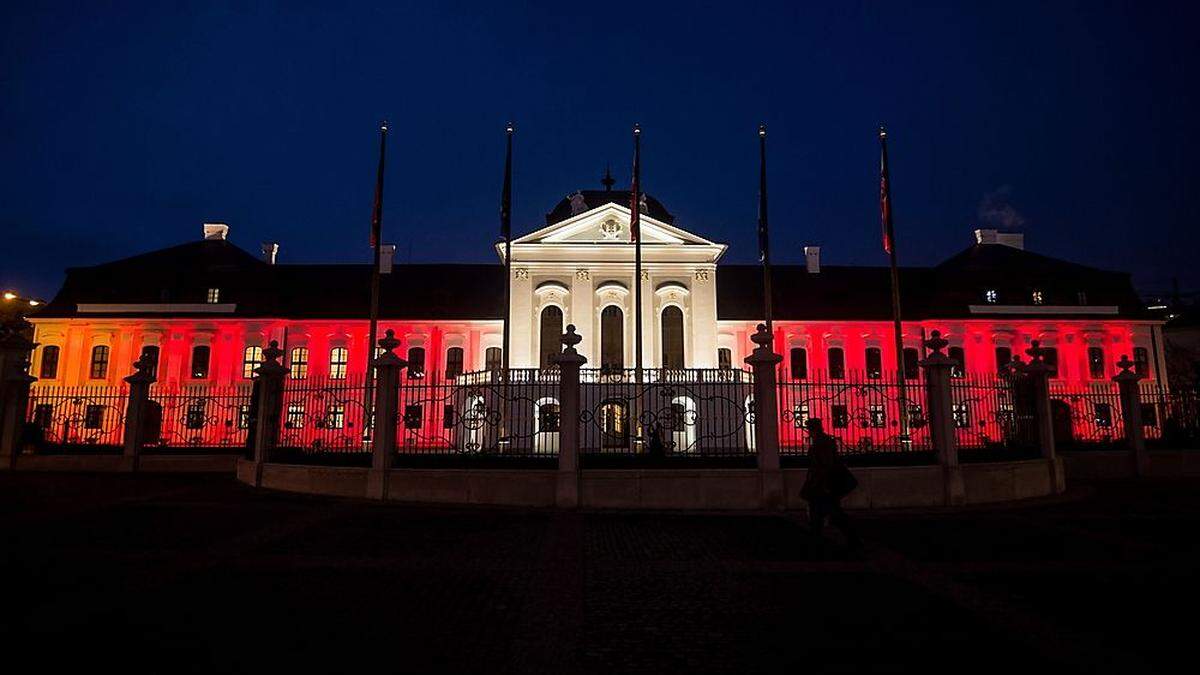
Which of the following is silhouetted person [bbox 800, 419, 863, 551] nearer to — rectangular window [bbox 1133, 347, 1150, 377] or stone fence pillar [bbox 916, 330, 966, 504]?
stone fence pillar [bbox 916, 330, 966, 504]

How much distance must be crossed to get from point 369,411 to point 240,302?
2280cm

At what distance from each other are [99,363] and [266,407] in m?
27.0

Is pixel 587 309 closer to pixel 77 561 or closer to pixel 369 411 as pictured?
pixel 369 411

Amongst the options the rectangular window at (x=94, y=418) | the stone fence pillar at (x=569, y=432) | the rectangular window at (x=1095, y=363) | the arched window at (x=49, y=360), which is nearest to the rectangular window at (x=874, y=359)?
the rectangular window at (x=1095, y=363)

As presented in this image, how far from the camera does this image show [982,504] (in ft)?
41.7

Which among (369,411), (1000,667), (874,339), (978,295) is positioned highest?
(978,295)

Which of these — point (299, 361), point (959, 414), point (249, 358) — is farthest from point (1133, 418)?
point (249, 358)

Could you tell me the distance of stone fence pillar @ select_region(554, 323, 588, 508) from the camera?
11.9m

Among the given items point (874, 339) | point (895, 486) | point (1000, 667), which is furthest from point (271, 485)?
point (874, 339)

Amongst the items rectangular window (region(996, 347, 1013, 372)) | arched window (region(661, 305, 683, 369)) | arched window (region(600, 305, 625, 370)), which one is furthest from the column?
rectangular window (region(996, 347, 1013, 372))

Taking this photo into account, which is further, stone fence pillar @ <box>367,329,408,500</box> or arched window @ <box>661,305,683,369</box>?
arched window @ <box>661,305,683,369</box>

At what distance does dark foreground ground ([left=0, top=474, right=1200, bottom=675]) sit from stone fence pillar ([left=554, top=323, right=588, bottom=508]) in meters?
0.87

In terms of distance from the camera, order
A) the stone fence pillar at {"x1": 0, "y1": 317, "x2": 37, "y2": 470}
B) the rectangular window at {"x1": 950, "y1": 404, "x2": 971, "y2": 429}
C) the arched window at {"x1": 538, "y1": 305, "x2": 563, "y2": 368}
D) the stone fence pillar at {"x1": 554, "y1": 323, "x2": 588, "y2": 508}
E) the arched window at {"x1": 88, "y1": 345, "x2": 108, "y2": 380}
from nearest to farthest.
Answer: the stone fence pillar at {"x1": 554, "y1": 323, "x2": 588, "y2": 508}
the rectangular window at {"x1": 950, "y1": 404, "x2": 971, "y2": 429}
the stone fence pillar at {"x1": 0, "y1": 317, "x2": 37, "y2": 470}
the arched window at {"x1": 538, "y1": 305, "x2": 563, "y2": 368}
the arched window at {"x1": 88, "y1": 345, "x2": 108, "y2": 380}

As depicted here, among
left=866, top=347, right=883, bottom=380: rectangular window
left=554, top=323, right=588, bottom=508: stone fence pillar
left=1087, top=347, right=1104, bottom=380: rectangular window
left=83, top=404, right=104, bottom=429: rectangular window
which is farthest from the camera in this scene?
left=866, top=347, right=883, bottom=380: rectangular window
